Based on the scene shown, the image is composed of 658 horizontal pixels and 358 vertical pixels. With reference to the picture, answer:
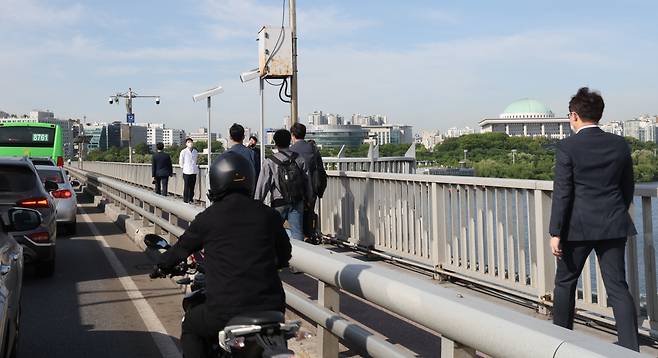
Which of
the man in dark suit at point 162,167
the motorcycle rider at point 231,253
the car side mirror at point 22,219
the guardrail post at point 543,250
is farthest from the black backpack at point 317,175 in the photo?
the man in dark suit at point 162,167

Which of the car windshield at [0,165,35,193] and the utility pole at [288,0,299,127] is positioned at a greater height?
the utility pole at [288,0,299,127]

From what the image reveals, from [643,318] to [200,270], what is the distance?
3.33 m

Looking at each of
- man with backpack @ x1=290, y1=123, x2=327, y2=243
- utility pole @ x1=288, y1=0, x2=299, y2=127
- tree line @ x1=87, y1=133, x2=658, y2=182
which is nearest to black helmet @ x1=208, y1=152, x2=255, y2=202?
tree line @ x1=87, y1=133, x2=658, y2=182

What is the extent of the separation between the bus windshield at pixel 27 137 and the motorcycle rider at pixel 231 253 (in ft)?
87.6

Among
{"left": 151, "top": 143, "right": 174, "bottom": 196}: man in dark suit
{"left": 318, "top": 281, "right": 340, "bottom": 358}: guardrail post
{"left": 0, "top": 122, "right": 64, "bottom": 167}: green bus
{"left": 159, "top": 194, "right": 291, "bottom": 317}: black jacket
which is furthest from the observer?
{"left": 0, "top": 122, "right": 64, "bottom": 167}: green bus

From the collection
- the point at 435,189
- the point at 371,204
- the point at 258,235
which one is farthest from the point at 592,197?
the point at 371,204

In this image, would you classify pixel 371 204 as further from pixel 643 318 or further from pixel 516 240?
pixel 643 318

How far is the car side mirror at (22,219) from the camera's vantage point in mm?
5523

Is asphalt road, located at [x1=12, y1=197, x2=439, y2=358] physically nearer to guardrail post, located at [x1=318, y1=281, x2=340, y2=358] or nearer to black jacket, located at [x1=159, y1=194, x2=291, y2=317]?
guardrail post, located at [x1=318, y1=281, x2=340, y2=358]

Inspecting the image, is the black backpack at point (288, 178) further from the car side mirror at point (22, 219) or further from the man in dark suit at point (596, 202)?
the man in dark suit at point (596, 202)

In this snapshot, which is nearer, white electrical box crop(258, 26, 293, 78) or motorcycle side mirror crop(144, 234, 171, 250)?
motorcycle side mirror crop(144, 234, 171, 250)

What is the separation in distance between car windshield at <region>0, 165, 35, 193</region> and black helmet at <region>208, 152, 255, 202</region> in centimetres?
678

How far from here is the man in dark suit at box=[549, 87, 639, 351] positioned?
14.3 feet

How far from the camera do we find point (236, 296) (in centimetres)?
335
